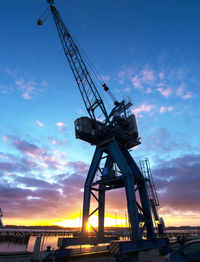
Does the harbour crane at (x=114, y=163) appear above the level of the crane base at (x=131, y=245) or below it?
above

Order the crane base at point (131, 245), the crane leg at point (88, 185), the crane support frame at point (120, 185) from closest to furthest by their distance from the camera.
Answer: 1. the crane base at point (131, 245)
2. the crane support frame at point (120, 185)
3. the crane leg at point (88, 185)

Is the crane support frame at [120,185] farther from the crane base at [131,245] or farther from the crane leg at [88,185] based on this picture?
the crane base at [131,245]

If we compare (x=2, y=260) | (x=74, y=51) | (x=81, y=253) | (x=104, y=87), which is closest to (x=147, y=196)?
(x=81, y=253)

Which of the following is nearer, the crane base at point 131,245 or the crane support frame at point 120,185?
the crane base at point 131,245

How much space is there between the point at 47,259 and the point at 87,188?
38.9 feet

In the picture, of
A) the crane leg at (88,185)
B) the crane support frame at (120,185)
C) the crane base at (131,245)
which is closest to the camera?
the crane base at (131,245)

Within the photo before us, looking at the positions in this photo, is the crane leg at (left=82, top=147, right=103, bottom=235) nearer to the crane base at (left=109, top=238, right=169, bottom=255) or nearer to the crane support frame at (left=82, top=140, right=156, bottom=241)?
the crane support frame at (left=82, top=140, right=156, bottom=241)

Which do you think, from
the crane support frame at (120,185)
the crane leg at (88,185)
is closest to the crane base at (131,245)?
the crane support frame at (120,185)

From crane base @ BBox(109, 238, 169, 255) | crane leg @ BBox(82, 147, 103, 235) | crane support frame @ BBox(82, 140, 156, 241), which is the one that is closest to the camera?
crane base @ BBox(109, 238, 169, 255)

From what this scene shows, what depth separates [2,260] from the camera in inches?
412

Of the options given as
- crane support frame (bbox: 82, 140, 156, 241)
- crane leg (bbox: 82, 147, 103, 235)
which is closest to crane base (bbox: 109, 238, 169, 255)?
crane support frame (bbox: 82, 140, 156, 241)

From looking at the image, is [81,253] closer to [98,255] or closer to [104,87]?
[98,255]

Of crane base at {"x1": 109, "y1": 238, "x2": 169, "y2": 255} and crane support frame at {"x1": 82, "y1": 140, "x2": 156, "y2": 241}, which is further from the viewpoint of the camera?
crane support frame at {"x1": 82, "y1": 140, "x2": 156, "y2": 241}

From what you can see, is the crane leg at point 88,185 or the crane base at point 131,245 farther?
the crane leg at point 88,185
